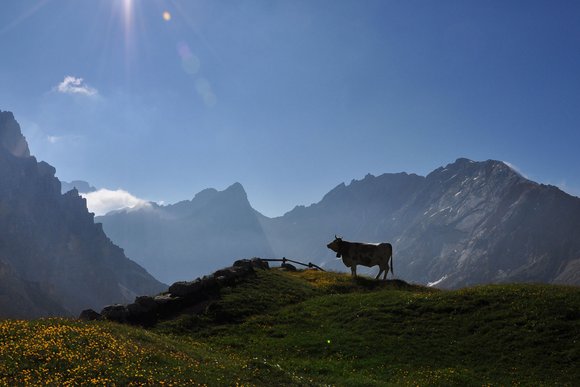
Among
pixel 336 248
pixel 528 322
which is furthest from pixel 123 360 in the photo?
pixel 336 248

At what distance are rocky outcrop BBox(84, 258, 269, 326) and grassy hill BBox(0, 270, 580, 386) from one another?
4.98 feet

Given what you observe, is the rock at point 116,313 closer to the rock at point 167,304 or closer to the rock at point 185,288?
the rock at point 167,304

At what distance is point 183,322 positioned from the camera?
35.7 m

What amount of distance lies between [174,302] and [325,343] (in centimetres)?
1461

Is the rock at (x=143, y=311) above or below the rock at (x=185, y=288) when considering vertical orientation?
below

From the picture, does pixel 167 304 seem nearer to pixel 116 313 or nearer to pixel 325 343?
pixel 116 313

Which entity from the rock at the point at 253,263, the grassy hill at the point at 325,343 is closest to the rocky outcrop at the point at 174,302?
the grassy hill at the point at 325,343

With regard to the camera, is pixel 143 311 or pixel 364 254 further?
pixel 364 254

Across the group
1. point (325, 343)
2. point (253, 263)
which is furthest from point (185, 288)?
point (325, 343)

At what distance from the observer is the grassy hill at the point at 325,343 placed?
19516mm

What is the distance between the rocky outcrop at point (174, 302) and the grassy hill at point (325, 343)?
1.52 metres

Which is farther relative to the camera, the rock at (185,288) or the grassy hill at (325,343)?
the rock at (185,288)

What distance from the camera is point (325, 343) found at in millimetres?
31469

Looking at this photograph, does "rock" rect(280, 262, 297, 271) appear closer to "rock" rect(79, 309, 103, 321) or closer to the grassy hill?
the grassy hill
